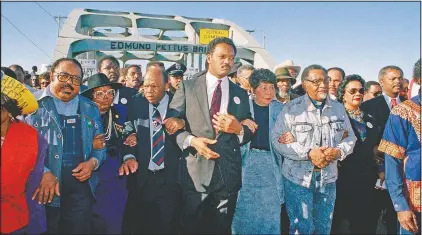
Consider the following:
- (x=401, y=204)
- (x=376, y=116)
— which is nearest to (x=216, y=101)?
(x=401, y=204)

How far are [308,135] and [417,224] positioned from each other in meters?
1.12

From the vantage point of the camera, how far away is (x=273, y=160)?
3340mm

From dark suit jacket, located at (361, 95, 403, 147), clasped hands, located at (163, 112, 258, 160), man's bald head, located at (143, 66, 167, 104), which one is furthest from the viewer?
dark suit jacket, located at (361, 95, 403, 147)

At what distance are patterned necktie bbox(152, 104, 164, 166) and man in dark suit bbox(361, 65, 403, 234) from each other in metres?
2.31

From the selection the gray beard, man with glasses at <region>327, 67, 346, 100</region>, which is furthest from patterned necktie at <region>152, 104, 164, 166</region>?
man with glasses at <region>327, 67, 346, 100</region>

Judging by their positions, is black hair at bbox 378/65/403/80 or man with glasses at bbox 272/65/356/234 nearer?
man with glasses at bbox 272/65/356/234

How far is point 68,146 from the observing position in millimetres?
2678

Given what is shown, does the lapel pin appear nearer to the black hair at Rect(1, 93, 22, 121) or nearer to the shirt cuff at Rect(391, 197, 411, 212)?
the shirt cuff at Rect(391, 197, 411, 212)

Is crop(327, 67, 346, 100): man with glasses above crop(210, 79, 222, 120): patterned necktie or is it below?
above

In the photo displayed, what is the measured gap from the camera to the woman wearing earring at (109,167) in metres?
3.08

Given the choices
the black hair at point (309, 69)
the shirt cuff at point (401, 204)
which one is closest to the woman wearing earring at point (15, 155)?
the black hair at point (309, 69)

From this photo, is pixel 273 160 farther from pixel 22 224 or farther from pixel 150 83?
pixel 22 224

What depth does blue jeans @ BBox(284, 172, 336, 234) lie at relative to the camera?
9.99 ft

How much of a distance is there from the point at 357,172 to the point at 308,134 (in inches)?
36.1
